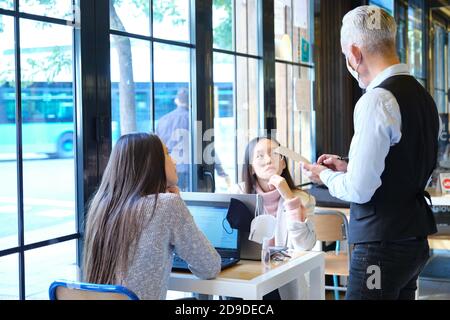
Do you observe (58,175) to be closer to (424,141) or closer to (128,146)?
(128,146)

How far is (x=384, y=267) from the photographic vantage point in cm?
205

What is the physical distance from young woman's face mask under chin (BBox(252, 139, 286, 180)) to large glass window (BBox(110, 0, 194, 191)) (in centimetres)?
60

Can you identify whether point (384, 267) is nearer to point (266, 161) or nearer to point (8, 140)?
point (266, 161)

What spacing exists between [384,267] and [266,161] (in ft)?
4.69

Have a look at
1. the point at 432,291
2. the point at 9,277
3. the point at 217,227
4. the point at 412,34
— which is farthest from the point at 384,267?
the point at 412,34

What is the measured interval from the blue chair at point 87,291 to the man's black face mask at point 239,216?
668 mm

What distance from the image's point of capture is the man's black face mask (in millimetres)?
2496

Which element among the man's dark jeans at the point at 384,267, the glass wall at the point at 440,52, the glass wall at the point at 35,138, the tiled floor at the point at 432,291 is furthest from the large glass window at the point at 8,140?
the glass wall at the point at 440,52

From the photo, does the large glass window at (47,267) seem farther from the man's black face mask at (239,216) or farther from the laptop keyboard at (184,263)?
the man's black face mask at (239,216)

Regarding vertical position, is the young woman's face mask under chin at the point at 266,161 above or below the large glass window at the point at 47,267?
above

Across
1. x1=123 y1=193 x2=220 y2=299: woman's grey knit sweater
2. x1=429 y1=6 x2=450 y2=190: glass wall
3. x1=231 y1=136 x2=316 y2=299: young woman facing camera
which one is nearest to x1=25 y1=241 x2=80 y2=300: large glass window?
x1=123 y1=193 x2=220 y2=299: woman's grey knit sweater

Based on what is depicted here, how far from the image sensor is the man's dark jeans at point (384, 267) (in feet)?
6.73

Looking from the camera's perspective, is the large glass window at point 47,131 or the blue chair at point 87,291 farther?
the large glass window at point 47,131

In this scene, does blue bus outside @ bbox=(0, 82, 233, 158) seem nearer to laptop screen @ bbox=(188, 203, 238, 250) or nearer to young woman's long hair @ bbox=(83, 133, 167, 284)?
young woman's long hair @ bbox=(83, 133, 167, 284)
